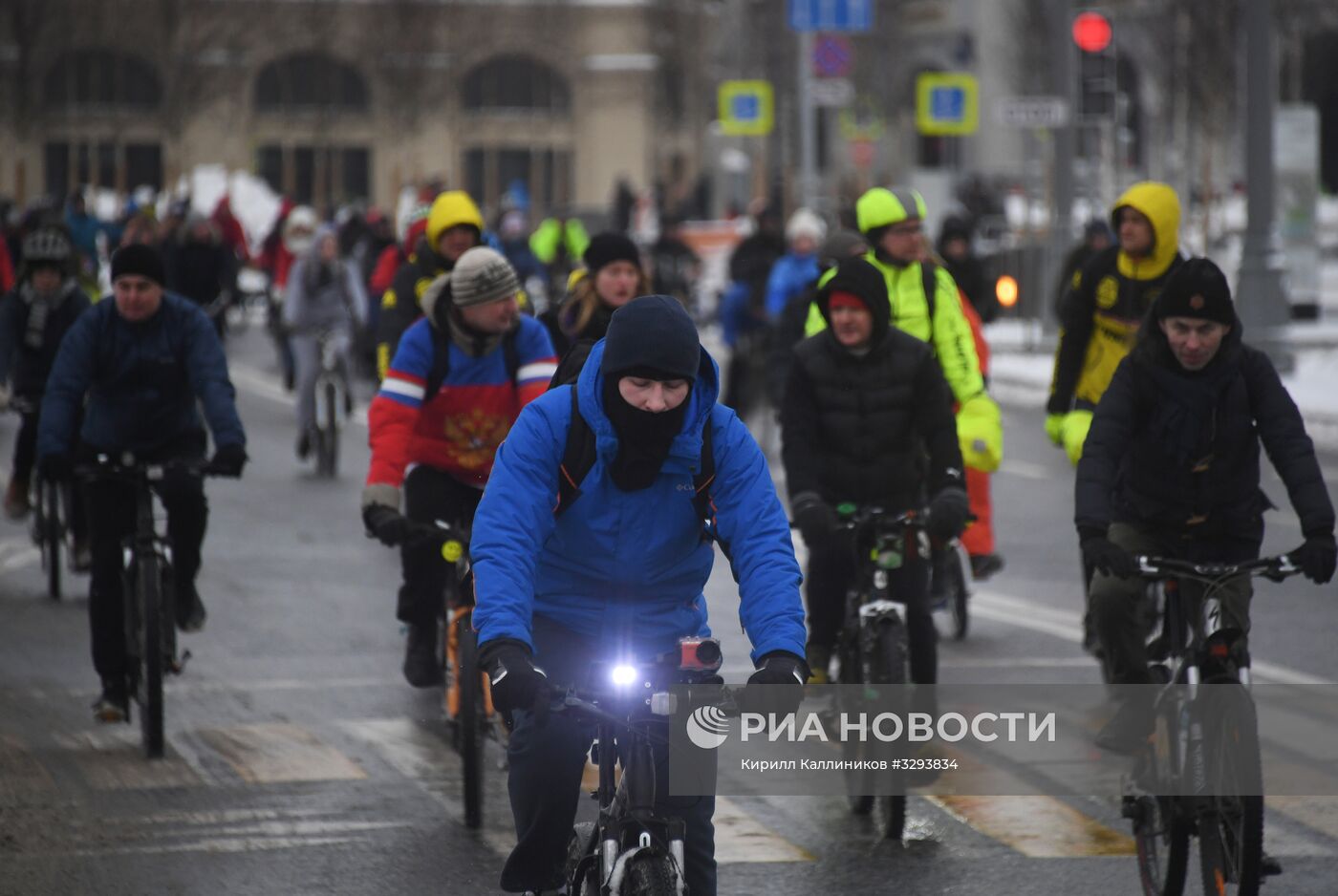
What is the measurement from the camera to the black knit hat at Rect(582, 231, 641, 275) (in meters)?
9.38

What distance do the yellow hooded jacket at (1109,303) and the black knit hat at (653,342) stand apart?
4.25m

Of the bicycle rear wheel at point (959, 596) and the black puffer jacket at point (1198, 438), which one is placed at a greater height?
the black puffer jacket at point (1198, 438)

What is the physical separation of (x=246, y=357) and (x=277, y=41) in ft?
123

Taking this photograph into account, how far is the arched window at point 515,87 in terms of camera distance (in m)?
70.1

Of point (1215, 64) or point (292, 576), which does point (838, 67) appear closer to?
point (1215, 64)

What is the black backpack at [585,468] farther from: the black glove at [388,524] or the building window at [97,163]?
the building window at [97,163]

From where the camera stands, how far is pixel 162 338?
864 cm

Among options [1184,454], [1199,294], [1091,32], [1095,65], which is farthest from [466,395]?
[1095,65]

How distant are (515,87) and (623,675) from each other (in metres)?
67.0

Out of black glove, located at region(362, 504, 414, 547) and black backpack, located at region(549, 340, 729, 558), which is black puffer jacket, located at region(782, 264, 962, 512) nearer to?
black glove, located at region(362, 504, 414, 547)

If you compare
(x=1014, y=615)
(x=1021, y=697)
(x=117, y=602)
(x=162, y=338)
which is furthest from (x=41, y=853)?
(x=1014, y=615)

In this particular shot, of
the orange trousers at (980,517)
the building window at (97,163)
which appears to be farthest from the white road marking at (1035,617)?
the building window at (97,163)

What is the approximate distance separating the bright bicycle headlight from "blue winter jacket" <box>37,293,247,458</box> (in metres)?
3.96

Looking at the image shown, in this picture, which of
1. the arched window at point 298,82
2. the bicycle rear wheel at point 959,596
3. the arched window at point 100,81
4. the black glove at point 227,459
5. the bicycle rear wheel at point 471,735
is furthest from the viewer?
the arched window at point 298,82
